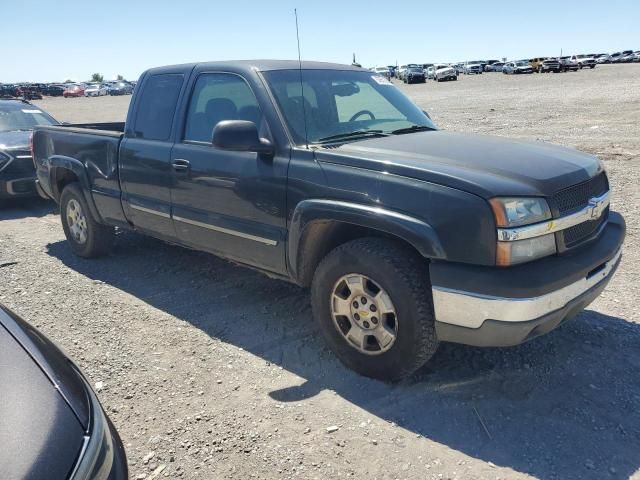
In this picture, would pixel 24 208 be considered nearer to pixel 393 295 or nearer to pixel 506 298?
pixel 393 295

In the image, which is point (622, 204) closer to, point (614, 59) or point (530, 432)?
point (530, 432)

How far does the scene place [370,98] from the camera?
439 centimetres

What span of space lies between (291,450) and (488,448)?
100 cm

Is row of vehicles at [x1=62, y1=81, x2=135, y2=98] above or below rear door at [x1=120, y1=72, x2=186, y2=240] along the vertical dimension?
above

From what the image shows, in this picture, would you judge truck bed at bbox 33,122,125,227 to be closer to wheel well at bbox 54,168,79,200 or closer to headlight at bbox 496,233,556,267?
wheel well at bbox 54,168,79,200

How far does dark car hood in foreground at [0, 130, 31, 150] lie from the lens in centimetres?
837

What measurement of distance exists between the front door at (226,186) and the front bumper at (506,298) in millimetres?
1273

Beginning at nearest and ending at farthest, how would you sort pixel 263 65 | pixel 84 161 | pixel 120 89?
pixel 263 65 → pixel 84 161 → pixel 120 89

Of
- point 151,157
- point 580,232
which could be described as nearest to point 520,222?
point 580,232

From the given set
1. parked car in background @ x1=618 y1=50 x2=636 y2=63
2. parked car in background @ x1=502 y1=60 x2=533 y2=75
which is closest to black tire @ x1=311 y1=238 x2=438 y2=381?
parked car in background @ x1=502 y1=60 x2=533 y2=75

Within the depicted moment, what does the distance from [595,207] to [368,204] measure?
1.35m

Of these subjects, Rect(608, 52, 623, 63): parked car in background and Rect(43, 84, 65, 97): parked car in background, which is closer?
Rect(43, 84, 65, 97): parked car in background

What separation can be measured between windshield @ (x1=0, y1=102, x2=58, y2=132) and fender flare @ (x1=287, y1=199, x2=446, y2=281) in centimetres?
727

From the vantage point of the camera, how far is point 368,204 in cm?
315
